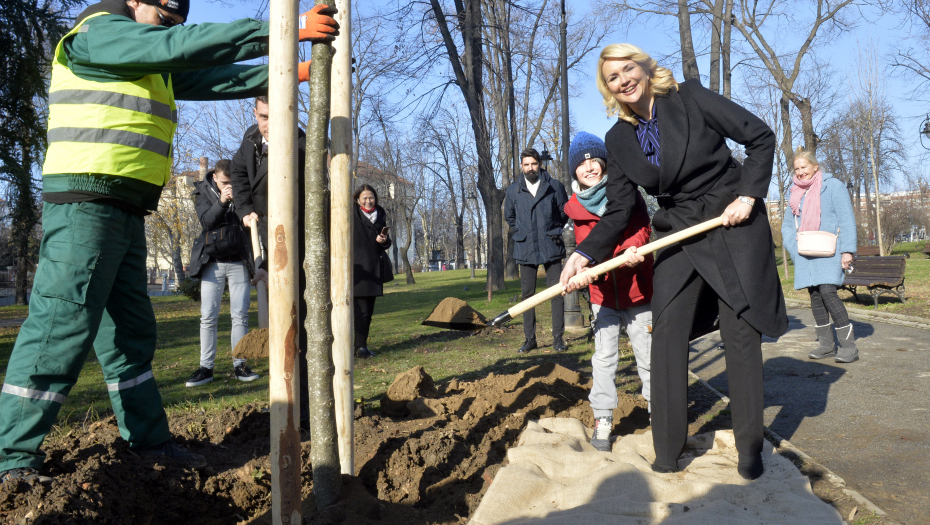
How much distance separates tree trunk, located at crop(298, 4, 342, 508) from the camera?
7.64 feet

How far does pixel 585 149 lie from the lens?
4.13 m

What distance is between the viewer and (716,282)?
9.85ft

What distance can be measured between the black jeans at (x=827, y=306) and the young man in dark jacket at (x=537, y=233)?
261cm

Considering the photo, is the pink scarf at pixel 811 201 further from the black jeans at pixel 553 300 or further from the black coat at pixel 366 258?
the black coat at pixel 366 258

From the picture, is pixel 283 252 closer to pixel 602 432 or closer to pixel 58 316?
pixel 58 316

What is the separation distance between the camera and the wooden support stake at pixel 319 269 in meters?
2.33

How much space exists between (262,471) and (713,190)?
2.57m

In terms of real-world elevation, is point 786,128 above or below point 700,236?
above

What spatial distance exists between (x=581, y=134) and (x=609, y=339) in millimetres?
1450

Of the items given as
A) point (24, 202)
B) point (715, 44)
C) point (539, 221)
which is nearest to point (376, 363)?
point (539, 221)

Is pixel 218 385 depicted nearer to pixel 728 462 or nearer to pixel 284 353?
pixel 284 353

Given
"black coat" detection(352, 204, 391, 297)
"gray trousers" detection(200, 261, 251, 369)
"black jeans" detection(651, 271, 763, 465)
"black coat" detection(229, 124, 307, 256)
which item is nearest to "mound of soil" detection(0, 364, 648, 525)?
"black jeans" detection(651, 271, 763, 465)

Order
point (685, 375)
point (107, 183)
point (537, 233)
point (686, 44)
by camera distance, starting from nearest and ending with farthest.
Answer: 1. point (107, 183)
2. point (685, 375)
3. point (537, 233)
4. point (686, 44)

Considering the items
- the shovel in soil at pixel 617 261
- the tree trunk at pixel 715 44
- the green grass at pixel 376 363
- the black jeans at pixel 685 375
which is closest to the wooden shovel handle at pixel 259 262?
the green grass at pixel 376 363
